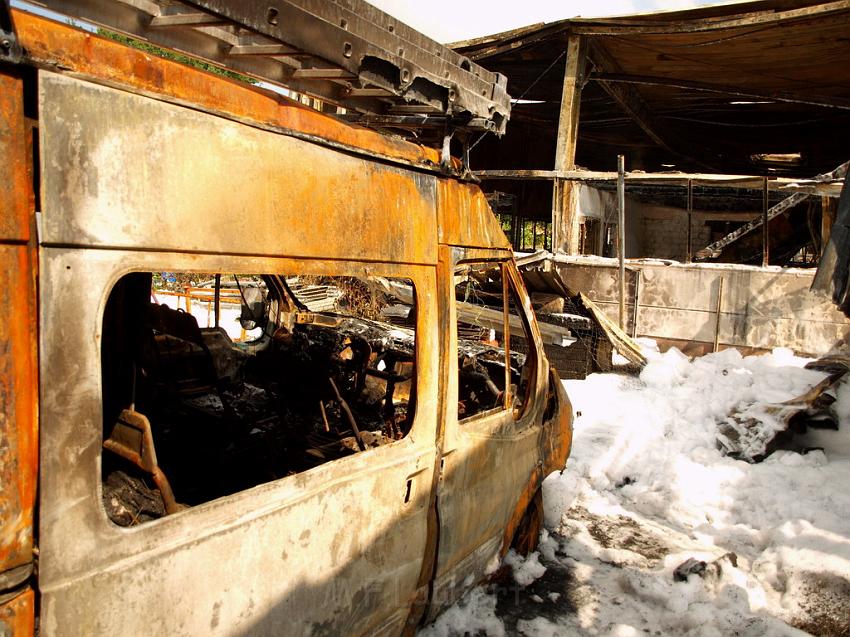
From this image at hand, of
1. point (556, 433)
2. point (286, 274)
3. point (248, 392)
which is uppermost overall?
point (286, 274)

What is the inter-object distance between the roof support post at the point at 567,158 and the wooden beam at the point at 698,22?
56cm

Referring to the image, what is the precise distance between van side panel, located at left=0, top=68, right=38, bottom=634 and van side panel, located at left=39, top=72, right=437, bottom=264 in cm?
Result: 5

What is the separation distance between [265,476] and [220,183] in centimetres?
190

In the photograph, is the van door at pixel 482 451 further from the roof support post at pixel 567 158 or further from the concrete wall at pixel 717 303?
the roof support post at pixel 567 158

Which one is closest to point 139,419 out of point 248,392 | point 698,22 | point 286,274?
point 286,274

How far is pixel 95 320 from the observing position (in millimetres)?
1527

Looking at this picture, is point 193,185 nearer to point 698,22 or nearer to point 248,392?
point 248,392

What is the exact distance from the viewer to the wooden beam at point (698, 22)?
351 inches

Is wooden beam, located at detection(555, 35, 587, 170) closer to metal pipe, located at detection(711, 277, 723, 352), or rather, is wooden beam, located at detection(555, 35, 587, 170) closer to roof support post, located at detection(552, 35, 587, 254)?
roof support post, located at detection(552, 35, 587, 254)

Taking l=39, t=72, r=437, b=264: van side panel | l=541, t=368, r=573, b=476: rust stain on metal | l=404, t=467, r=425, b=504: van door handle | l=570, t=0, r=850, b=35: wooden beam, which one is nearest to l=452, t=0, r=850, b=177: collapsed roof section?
l=570, t=0, r=850, b=35: wooden beam

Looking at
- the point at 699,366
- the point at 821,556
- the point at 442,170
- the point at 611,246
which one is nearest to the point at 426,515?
the point at 442,170

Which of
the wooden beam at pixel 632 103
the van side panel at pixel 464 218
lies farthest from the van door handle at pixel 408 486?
the wooden beam at pixel 632 103

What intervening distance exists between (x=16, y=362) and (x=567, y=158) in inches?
429

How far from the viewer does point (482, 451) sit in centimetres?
308
